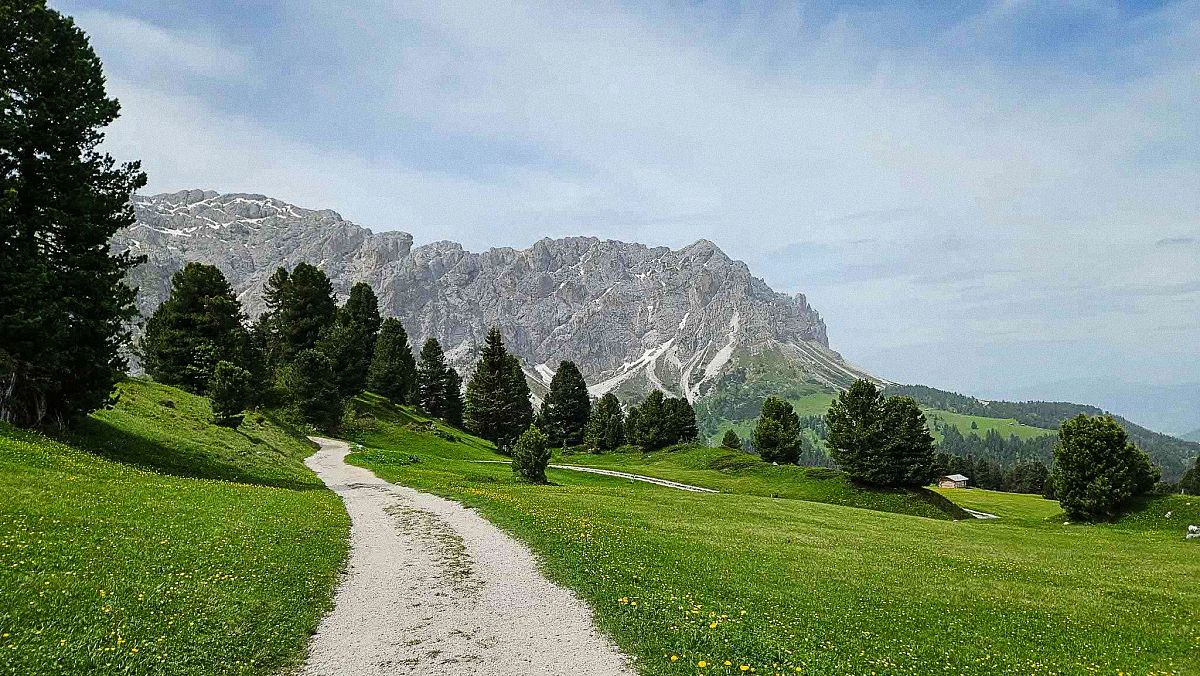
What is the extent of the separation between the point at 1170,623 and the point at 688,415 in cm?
11022

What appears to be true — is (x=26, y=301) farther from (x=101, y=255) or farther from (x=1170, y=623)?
(x=1170, y=623)

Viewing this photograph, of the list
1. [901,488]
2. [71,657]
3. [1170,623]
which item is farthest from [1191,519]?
[71,657]

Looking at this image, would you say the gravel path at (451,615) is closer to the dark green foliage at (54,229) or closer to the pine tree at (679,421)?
the dark green foliage at (54,229)

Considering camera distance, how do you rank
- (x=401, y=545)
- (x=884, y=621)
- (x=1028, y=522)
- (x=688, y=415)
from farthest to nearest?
(x=688, y=415), (x=1028, y=522), (x=401, y=545), (x=884, y=621)

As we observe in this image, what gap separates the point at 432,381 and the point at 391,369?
22763 mm

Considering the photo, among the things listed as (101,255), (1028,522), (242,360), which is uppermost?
(101,255)

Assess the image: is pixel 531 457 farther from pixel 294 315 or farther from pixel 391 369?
pixel 391 369

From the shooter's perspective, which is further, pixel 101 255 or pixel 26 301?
pixel 101 255

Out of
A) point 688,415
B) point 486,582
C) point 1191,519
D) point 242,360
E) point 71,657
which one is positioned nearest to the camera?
point 71,657

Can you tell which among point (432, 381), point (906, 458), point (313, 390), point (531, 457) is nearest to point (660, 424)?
point (432, 381)

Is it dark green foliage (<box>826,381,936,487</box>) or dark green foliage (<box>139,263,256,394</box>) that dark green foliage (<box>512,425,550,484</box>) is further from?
dark green foliage (<box>826,381,936,487</box>)

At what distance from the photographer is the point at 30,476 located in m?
19.6

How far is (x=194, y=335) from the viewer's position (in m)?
65.6

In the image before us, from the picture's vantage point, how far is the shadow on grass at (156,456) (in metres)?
29.5
